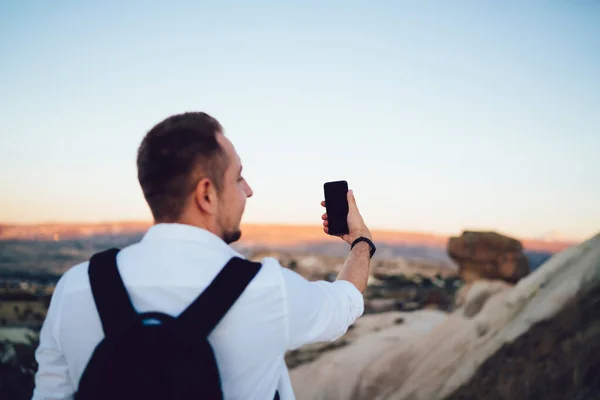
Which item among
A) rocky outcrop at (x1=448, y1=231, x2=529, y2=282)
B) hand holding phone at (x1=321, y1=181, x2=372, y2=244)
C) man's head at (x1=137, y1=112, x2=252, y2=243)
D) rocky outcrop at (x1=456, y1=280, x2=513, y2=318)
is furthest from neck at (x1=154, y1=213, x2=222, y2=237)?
rocky outcrop at (x1=448, y1=231, x2=529, y2=282)

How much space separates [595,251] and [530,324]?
43.9 inches

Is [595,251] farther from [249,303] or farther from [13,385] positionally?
[13,385]

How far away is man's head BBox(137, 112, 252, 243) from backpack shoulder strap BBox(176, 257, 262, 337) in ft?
0.97

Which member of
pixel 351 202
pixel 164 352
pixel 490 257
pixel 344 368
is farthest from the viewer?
pixel 490 257

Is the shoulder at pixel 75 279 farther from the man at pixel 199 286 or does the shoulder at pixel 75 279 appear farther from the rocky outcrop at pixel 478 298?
the rocky outcrop at pixel 478 298

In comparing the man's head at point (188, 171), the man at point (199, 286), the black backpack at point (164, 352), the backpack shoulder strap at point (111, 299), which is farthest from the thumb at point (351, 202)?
the backpack shoulder strap at point (111, 299)

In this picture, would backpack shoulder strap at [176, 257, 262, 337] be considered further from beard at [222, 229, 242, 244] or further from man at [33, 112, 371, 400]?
beard at [222, 229, 242, 244]

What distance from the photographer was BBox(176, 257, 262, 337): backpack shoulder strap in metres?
1.43

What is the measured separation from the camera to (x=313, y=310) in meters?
1.55

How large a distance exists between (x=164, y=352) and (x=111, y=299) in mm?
238

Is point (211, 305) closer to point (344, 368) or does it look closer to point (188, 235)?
point (188, 235)

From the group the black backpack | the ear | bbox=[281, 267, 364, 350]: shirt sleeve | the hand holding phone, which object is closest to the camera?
the black backpack

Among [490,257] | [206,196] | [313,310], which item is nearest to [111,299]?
[206,196]

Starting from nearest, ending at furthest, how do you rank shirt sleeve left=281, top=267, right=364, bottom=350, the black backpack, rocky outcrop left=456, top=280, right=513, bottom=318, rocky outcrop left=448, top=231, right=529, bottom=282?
the black backpack, shirt sleeve left=281, top=267, right=364, bottom=350, rocky outcrop left=456, top=280, right=513, bottom=318, rocky outcrop left=448, top=231, right=529, bottom=282
